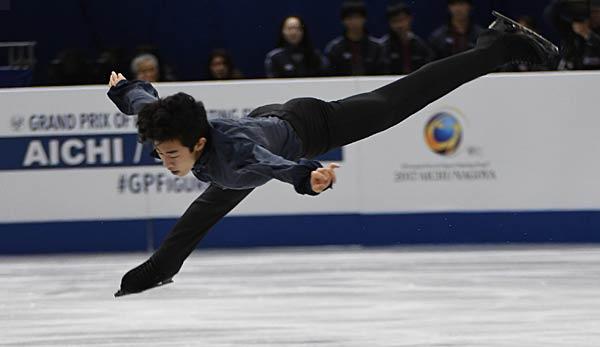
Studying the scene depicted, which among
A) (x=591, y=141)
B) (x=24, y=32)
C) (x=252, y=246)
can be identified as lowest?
(x=252, y=246)

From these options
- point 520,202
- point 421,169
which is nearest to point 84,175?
point 421,169

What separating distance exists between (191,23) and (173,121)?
693 cm

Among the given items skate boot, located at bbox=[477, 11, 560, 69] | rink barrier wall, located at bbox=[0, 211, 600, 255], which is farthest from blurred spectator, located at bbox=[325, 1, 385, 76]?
skate boot, located at bbox=[477, 11, 560, 69]

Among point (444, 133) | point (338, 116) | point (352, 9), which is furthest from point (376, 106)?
point (352, 9)

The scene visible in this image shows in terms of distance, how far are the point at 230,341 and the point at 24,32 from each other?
6.32 meters

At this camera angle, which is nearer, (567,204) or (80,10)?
(567,204)

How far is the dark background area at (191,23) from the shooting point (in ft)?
39.3

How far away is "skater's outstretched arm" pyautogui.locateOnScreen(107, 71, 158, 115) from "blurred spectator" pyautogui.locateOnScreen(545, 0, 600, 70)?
463cm

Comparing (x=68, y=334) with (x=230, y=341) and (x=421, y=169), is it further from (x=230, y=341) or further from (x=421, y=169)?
(x=421, y=169)

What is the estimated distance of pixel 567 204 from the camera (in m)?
9.55

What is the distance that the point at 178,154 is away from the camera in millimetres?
5309

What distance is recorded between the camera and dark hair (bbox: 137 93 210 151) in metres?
5.26

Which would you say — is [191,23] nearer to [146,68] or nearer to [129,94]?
[146,68]

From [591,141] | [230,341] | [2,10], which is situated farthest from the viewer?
[2,10]
